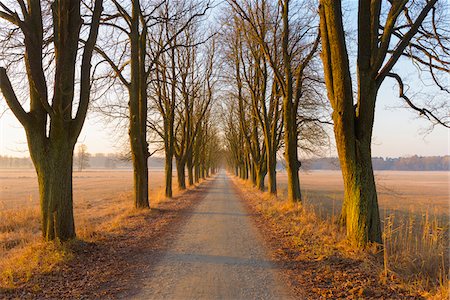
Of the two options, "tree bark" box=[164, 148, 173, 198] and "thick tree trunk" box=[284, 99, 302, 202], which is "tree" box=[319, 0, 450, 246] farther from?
"tree bark" box=[164, 148, 173, 198]

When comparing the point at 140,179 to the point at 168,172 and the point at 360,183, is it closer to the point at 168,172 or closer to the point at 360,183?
the point at 168,172

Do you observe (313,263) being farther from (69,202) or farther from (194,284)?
(69,202)

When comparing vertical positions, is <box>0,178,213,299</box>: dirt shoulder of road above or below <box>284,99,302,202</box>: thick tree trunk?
below

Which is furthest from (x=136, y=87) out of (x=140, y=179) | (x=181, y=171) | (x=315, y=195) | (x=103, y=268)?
(x=315, y=195)

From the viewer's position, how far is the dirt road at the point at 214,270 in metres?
4.23

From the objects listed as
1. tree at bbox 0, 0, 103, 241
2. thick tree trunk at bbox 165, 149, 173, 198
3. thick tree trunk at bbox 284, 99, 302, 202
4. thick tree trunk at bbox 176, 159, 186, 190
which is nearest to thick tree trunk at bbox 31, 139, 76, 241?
tree at bbox 0, 0, 103, 241

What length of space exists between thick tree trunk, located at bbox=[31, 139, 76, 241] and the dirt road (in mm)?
2332

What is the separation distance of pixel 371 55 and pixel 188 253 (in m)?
5.66

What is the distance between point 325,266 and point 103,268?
3.92 m

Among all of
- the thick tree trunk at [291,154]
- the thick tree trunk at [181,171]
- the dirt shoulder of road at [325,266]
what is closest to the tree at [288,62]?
the thick tree trunk at [291,154]

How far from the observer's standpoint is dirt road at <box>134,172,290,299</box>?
4.23m

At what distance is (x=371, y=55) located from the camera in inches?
247

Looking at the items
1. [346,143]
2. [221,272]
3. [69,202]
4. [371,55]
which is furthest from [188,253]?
[371,55]

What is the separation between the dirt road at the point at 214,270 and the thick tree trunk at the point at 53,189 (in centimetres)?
233
